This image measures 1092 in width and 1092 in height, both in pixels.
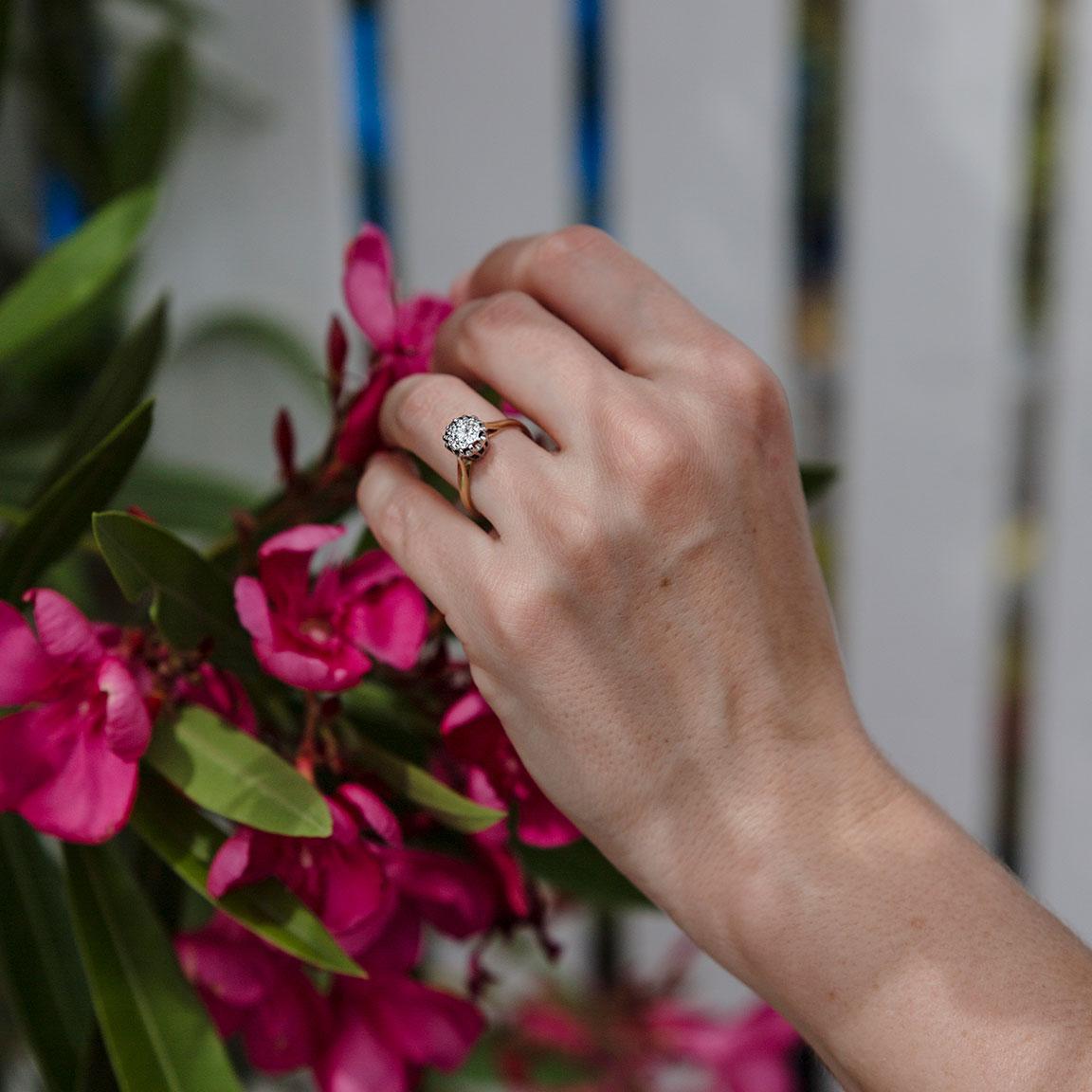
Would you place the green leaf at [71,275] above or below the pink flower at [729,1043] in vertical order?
above

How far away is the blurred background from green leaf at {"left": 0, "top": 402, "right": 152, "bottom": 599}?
48 centimetres

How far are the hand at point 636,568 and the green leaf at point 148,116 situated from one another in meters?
→ 0.61

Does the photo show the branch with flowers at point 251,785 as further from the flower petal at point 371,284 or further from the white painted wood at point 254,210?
the white painted wood at point 254,210

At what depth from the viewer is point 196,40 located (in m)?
1.08

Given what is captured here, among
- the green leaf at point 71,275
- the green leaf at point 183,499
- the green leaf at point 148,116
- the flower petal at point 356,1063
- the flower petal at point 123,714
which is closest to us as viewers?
the flower petal at point 123,714

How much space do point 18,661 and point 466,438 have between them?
0.20 meters

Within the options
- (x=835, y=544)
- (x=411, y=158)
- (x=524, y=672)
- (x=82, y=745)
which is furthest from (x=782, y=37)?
(x=82, y=745)

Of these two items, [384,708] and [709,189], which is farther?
[709,189]

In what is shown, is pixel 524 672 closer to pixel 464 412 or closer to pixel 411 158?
pixel 464 412

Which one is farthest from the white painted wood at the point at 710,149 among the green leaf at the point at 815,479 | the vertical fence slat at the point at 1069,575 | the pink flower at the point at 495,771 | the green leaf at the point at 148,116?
the pink flower at the point at 495,771

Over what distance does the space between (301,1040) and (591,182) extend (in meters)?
0.94

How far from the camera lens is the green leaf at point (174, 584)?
0.48 metres

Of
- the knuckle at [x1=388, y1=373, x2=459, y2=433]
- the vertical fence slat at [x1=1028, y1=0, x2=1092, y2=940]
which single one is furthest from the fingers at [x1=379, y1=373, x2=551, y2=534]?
the vertical fence slat at [x1=1028, y1=0, x2=1092, y2=940]

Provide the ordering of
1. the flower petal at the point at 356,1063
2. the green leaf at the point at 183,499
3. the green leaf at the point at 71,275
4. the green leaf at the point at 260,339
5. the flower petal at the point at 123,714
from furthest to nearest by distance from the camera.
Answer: the green leaf at the point at 260,339, the green leaf at the point at 183,499, the green leaf at the point at 71,275, the flower petal at the point at 356,1063, the flower petal at the point at 123,714
